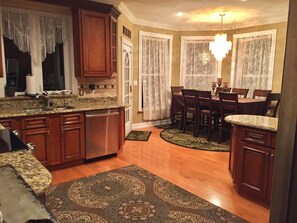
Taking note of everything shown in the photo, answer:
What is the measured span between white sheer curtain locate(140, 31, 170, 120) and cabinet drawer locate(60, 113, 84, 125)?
2.77m

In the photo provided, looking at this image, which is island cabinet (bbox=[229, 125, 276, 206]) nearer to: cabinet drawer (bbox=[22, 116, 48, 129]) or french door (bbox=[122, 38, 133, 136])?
cabinet drawer (bbox=[22, 116, 48, 129])

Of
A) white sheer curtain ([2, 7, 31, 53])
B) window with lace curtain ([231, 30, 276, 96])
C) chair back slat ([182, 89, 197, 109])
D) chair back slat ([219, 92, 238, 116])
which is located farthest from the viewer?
window with lace curtain ([231, 30, 276, 96])

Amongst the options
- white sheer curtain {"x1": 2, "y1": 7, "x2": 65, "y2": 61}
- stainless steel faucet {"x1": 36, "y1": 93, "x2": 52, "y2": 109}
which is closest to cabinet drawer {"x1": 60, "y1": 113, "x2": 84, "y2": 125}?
stainless steel faucet {"x1": 36, "y1": 93, "x2": 52, "y2": 109}

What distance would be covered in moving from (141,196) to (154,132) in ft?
10.2

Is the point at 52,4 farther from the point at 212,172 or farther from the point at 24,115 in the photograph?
the point at 212,172

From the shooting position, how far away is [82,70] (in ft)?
12.8

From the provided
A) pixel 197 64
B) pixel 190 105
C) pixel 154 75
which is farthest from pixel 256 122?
pixel 197 64

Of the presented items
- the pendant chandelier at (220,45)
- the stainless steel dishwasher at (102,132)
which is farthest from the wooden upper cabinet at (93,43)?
the pendant chandelier at (220,45)

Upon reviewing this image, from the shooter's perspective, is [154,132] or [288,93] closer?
[288,93]

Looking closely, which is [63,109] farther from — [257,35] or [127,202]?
[257,35]

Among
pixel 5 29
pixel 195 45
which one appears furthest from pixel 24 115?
pixel 195 45

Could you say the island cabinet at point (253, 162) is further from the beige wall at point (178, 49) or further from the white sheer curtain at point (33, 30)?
the white sheer curtain at point (33, 30)

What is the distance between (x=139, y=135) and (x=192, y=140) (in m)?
1.19

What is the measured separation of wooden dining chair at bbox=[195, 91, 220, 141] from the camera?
5.09 meters
